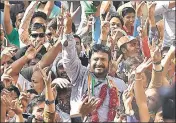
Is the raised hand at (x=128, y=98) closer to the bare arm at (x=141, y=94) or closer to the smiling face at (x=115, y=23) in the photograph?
the bare arm at (x=141, y=94)

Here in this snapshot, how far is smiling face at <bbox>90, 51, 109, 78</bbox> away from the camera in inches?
302

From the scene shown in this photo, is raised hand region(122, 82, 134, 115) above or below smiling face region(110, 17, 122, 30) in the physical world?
below

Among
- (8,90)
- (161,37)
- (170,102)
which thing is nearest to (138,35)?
(161,37)

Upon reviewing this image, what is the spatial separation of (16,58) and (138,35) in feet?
4.69

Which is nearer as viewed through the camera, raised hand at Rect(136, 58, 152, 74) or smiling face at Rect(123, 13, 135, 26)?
raised hand at Rect(136, 58, 152, 74)

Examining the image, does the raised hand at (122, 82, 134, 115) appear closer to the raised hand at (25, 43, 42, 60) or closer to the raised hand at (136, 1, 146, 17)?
the raised hand at (25, 43, 42, 60)

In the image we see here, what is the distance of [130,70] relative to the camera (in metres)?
8.27

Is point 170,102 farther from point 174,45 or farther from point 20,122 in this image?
point 174,45

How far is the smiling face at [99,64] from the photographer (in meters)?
7.67

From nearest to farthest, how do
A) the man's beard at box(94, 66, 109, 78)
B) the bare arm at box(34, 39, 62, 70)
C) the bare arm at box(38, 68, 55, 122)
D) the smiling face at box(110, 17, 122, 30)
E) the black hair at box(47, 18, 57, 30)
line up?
the bare arm at box(38, 68, 55, 122) < the man's beard at box(94, 66, 109, 78) < the bare arm at box(34, 39, 62, 70) < the black hair at box(47, 18, 57, 30) < the smiling face at box(110, 17, 122, 30)

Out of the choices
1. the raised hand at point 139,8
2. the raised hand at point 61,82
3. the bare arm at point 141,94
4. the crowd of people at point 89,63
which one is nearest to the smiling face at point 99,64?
the crowd of people at point 89,63

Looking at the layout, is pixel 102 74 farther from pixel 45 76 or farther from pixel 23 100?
pixel 23 100

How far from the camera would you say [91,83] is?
7570mm

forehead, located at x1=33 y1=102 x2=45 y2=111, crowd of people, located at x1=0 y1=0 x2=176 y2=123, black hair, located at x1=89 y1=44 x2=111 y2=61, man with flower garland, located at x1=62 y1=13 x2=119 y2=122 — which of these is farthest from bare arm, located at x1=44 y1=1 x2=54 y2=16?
forehead, located at x1=33 y1=102 x2=45 y2=111
